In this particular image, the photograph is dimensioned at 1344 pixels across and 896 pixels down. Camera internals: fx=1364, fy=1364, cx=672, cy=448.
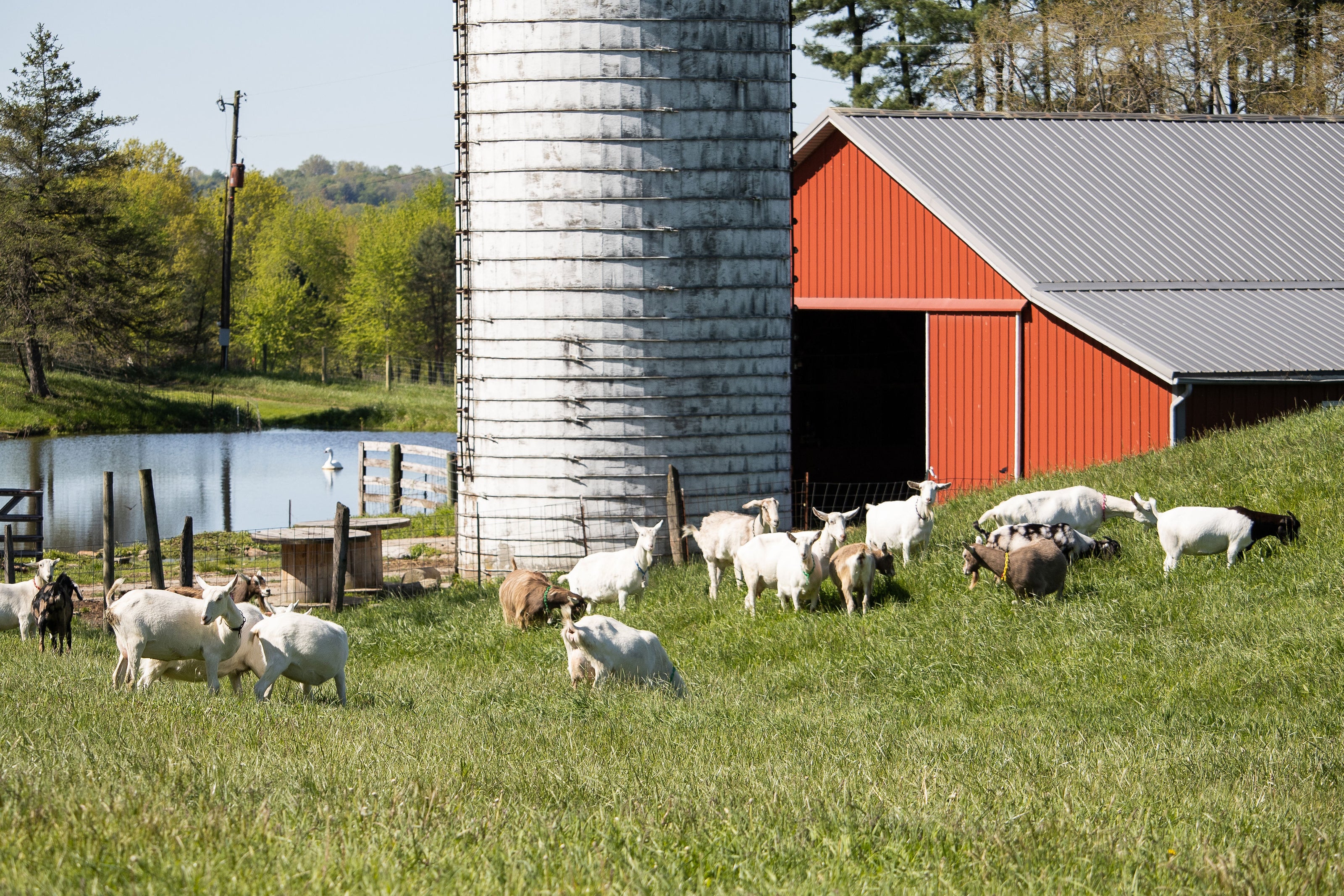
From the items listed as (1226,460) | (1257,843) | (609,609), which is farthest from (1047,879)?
(1226,460)

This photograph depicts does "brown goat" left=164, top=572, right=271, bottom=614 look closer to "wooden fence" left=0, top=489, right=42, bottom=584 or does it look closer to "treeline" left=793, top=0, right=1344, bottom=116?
"wooden fence" left=0, top=489, right=42, bottom=584

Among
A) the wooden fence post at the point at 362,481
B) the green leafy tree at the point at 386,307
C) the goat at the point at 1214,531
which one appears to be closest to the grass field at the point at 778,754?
the goat at the point at 1214,531

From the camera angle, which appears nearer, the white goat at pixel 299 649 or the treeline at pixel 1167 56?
the white goat at pixel 299 649

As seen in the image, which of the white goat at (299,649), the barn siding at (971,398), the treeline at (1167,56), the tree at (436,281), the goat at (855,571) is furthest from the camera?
the tree at (436,281)

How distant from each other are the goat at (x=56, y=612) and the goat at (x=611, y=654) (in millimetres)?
6151

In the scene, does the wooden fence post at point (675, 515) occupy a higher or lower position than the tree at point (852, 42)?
lower

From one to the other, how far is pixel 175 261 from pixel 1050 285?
74.3 meters

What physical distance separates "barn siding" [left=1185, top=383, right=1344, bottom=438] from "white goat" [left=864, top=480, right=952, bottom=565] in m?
6.42

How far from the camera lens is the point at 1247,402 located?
20.0 meters

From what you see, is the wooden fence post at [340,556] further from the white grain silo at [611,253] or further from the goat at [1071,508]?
the goat at [1071,508]

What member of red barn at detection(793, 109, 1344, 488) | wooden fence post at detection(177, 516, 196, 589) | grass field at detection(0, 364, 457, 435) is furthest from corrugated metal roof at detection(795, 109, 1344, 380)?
grass field at detection(0, 364, 457, 435)

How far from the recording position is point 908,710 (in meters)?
10.1

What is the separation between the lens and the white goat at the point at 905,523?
15.0m

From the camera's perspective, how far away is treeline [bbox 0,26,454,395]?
173 feet
